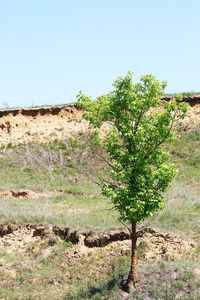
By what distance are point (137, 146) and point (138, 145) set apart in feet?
0.15

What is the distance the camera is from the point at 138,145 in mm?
6773

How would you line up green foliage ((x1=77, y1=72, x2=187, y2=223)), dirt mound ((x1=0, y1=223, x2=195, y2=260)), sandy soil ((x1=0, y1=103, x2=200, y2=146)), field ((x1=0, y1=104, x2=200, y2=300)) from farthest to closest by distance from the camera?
sandy soil ((x1=0, y1=103, x2=200, y2=146)) < dirt mound ((x1=0, y1=223, x2=195, y2=260)) < field ((x1=0, y1=104, x2=200, y2=300)) < green foliage ((x1=77, y1=72, x2=187, y2=223))

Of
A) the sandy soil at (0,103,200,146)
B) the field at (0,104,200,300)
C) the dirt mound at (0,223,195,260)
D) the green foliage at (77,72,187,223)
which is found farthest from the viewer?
the sandy soil at (0,103,200,146)

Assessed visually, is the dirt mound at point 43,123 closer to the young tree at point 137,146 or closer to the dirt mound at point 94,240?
the dirt mound at point 94,240

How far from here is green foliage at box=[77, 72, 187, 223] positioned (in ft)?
21.8

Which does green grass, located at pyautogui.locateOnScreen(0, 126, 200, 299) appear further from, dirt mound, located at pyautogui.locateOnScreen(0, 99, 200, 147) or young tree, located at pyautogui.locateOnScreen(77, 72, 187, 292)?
dirt mound, located at pyautogui.locateOnScreen(0, 99, 200, 147)

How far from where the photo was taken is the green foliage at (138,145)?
261 inches

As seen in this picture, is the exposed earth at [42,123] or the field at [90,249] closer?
the field at [90,249]

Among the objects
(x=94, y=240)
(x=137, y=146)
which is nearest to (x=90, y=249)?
(x=94, y=240)

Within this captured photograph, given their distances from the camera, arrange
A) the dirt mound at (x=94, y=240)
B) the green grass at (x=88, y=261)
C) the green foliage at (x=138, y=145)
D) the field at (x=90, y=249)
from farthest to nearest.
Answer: the dirt mound at (x=94, y=240) → the field at (x=90, y=249) → the green grass at (x=88, y=261) → the green foliage at (x=138, y=145)

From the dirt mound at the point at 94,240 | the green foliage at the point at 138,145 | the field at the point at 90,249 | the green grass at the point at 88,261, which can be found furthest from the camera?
the dirt mound at the point at 94,240

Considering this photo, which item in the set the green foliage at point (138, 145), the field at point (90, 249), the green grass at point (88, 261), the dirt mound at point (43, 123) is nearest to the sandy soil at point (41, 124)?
the dirt mound at point (43, 123)

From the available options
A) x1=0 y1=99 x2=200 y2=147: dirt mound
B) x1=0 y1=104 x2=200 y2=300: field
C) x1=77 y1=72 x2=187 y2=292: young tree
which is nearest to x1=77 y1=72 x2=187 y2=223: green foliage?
x1=77 y1=72 x2=187 y2=292: young tree

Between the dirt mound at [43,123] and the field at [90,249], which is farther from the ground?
the dirt mound at [43,123]
